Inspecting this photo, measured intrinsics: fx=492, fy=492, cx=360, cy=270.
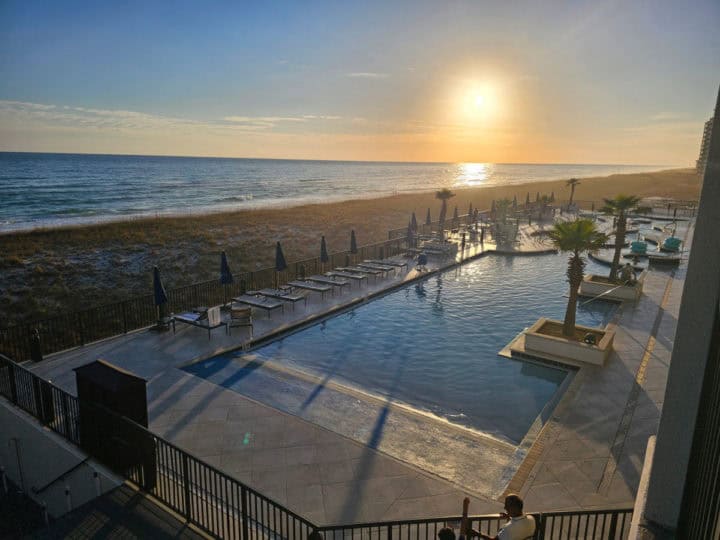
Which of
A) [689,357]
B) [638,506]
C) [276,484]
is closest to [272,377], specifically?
[276,484]

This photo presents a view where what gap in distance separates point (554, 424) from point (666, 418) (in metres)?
4.48

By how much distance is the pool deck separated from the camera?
719 centimetres

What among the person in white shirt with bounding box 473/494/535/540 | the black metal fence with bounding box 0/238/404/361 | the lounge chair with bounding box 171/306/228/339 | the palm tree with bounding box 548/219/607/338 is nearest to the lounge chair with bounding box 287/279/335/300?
the black metal fence with bounding box 0/238/404/361

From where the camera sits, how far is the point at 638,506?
5719mm

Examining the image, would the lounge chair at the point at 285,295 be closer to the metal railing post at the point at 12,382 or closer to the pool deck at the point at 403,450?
the pool deck at the point at 403,450

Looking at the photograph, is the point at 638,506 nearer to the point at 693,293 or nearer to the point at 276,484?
the point at 693,293

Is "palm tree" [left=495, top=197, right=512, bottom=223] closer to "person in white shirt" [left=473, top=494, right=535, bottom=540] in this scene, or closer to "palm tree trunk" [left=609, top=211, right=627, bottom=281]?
"palm tree trunk" [left=609, top=211, right=627, bottom=281]

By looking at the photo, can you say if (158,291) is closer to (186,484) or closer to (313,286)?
(313,286)

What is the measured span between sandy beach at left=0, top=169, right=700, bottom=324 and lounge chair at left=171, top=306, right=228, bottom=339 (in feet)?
30.8

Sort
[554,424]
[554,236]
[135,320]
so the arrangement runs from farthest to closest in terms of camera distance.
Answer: [135,320], [554,236], [554,424]

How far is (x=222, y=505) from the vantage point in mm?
6320

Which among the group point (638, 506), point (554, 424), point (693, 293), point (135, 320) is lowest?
point (135, 320)

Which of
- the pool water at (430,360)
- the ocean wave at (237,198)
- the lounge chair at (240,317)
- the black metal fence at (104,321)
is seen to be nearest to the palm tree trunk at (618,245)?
the pool water at (430,360)

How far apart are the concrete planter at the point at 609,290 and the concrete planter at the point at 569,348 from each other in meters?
5.55
